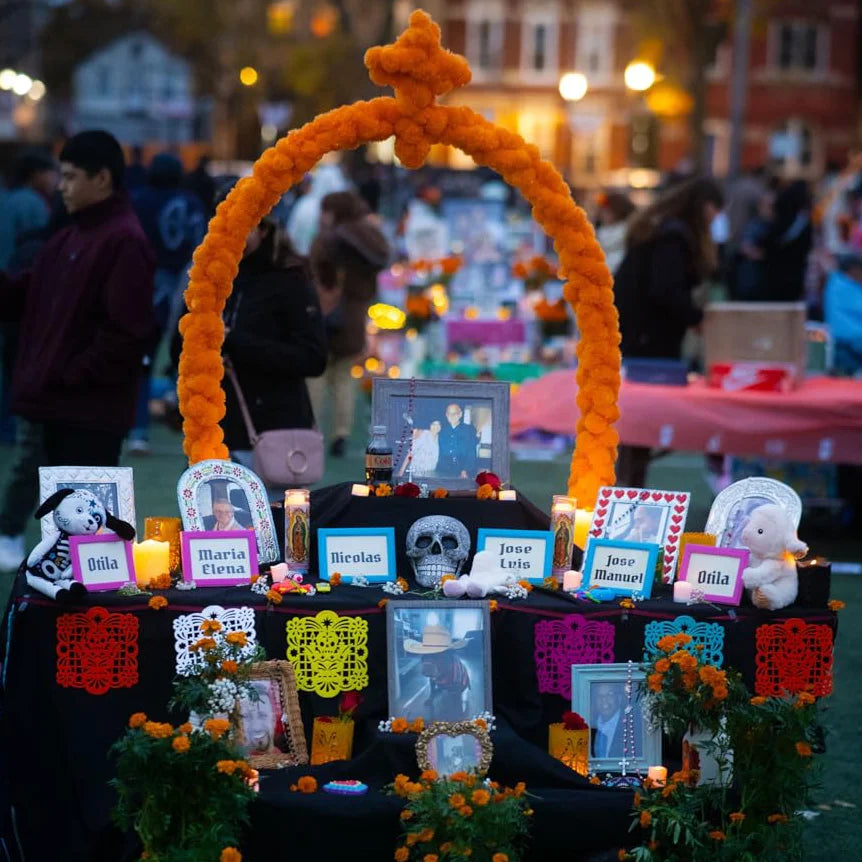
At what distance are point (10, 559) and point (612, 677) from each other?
3438mm

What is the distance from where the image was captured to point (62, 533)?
148 inches

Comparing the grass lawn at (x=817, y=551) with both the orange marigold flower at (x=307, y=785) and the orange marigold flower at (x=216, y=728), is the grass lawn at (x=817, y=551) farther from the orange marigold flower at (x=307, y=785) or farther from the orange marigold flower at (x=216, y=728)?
the orange marigold flower at (x=216, y=728)

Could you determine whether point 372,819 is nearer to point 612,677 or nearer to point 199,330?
point 612,677

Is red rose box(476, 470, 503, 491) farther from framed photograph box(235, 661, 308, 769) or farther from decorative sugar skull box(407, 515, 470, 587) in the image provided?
framed photograph box(235, 661, 308, 769)

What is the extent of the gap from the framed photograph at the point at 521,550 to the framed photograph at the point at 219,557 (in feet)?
2.00

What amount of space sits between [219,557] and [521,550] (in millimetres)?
786

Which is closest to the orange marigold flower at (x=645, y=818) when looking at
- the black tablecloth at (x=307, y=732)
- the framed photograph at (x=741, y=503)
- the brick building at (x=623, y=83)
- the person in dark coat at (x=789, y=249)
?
the black tablecloth at (x=307, y=732)

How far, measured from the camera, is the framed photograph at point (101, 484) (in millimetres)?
3973

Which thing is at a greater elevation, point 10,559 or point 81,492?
point 81,492

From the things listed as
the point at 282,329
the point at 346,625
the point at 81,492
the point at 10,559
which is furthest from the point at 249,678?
the point at 10,559

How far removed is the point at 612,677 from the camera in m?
3.82

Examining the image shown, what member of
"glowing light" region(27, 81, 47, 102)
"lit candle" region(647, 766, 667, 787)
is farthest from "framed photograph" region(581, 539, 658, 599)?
"glowing light" region(27, 81, 47, 102)

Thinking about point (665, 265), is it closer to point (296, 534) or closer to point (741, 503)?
point (741, 503)

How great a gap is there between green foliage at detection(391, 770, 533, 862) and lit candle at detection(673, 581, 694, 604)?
76 centimetres
